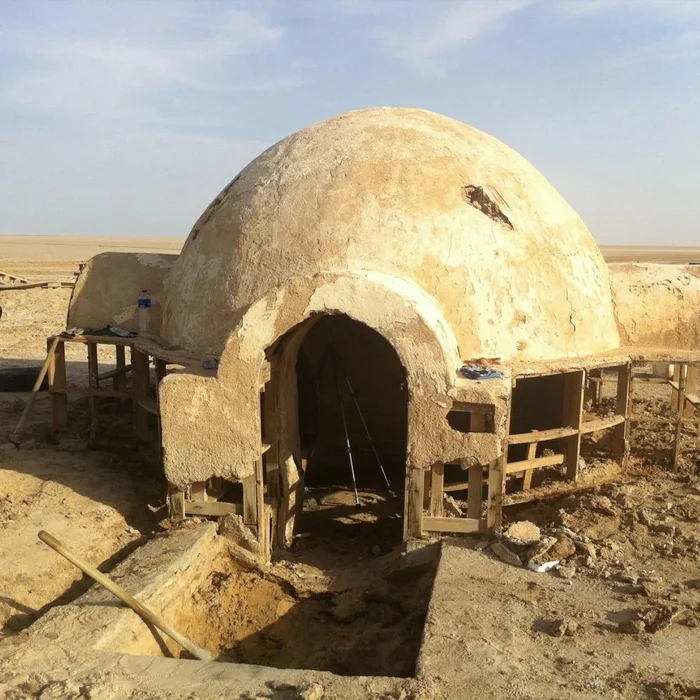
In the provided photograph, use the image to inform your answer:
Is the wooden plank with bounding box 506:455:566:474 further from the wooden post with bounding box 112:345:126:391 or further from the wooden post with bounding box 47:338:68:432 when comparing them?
the wooden post with bounding box 47:338:68:432

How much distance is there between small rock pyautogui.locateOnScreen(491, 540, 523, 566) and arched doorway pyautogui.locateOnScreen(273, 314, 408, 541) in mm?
2800

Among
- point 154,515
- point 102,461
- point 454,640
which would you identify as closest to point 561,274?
point 454,640

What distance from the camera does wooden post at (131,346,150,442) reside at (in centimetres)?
880

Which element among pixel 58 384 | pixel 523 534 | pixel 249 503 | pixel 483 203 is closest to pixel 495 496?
pixel 523 534

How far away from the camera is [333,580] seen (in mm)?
6926

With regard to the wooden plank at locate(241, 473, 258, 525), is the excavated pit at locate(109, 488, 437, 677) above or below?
below

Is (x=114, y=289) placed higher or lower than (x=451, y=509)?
higher

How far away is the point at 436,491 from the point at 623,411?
2972 millimetres

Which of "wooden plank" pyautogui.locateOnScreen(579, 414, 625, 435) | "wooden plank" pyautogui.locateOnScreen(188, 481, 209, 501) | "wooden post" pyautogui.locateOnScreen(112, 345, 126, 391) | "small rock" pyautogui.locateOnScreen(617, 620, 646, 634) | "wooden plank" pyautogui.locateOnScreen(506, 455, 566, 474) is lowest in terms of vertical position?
"small rock" pyautogui.locateOnScreen(617, 620, 646, 634)

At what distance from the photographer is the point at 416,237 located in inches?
283

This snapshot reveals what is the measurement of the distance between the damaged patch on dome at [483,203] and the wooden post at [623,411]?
2268 millimetres

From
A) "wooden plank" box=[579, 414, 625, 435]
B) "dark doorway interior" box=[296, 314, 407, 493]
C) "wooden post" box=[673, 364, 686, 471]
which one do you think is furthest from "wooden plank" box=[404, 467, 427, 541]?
"wooden post" box=[673, 364, 686, 471]

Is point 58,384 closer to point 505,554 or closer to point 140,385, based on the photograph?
point 140,385

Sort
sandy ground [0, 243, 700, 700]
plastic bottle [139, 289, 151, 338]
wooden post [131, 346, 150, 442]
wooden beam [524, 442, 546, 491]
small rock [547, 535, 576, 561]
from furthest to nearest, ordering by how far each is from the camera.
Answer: plastic bottle [139, 289, 151, 338], wooden post [131, 346, 150, 442], wooden beam [524, 442, 546, 491], small rock [547, 535, 576, 561], sandy ground [0, 243, 700, 700]
